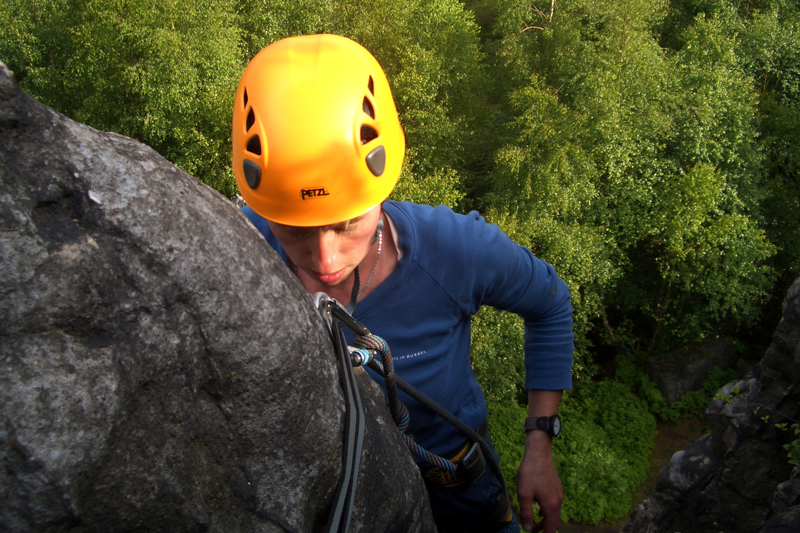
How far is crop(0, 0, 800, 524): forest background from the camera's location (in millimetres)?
18422

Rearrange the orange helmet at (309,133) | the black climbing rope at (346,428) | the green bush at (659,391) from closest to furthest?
the black climbing rope at (346,428) < the orange helmet at (309,133) < the green bush at (659,391)

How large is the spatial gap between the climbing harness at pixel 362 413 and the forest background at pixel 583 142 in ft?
44.3

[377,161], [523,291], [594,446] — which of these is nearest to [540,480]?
[523,291]

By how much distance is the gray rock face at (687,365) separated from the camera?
20.0 metres

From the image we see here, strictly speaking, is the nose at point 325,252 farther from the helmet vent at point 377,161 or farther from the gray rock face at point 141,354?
the gray rock face at point 141,354

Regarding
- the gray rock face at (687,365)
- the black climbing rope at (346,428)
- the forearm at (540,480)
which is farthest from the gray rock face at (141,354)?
the gray rock face at (687,365)

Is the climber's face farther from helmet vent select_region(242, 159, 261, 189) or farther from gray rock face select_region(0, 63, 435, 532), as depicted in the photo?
gray rock face select_region(0, 63, 435, 532)

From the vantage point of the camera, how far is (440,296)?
2.19m

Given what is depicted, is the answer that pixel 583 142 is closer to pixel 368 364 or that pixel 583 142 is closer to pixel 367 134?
pixel 367 134

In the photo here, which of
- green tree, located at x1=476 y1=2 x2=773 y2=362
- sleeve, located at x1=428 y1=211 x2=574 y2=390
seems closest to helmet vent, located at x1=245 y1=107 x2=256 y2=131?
sleeve, located at x1=428 y1=211 x2=574 y2=390

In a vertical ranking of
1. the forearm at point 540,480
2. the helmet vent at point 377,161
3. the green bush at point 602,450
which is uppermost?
the helmet vent at point 377,161

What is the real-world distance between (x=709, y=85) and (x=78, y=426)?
23921mm

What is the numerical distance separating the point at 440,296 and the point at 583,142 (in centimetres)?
1947

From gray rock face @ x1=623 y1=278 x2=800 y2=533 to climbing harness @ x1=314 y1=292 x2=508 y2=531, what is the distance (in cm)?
188
